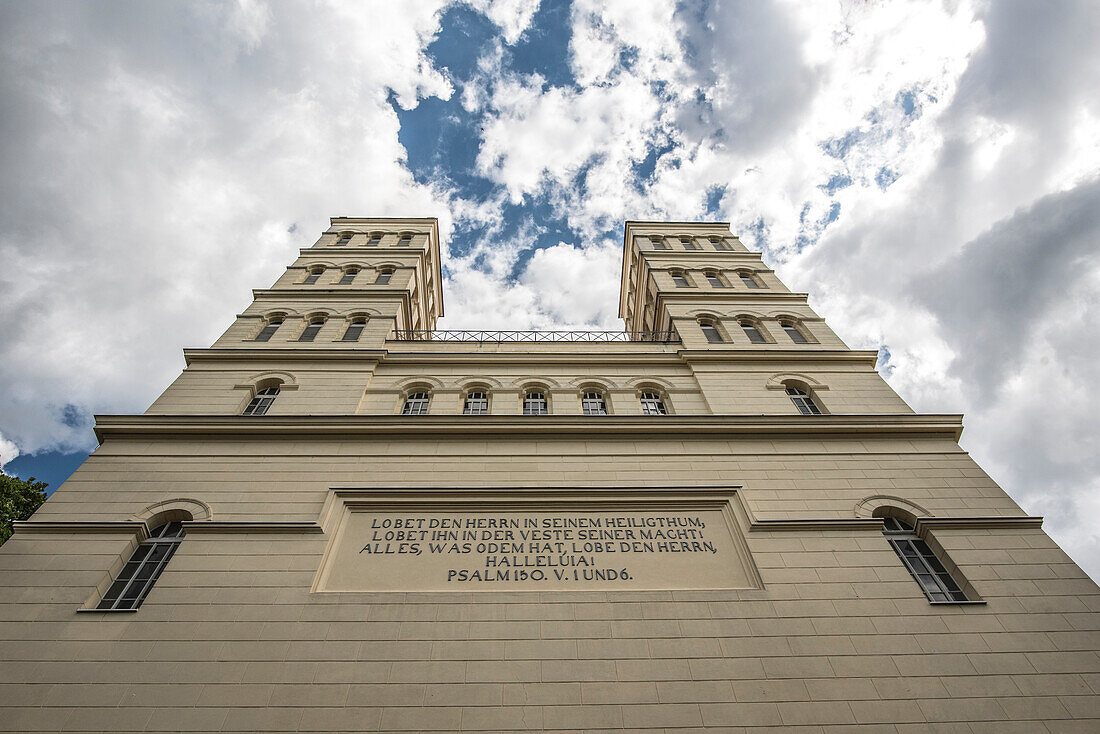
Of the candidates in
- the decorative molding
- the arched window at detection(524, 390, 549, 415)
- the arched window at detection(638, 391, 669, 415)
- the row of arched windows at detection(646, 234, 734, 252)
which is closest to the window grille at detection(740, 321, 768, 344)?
the arched window at detection(638, 391, 669, 415)

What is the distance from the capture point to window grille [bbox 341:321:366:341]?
2242 centimetres

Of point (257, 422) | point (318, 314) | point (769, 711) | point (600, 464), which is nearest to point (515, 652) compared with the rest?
point (769, 711)

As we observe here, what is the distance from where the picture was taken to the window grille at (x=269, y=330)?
2223 centimetres

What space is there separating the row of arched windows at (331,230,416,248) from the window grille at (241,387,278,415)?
13.1m

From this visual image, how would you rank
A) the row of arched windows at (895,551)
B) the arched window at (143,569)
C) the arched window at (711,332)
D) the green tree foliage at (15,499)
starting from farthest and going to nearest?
the arched window at (711,332), the green tree foliage at (15,499), the row of arched windows at (895,551), the arched window at (143,569)

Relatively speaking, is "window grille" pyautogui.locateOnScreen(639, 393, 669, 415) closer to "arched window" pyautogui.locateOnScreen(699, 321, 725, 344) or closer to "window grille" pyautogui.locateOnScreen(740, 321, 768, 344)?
"arched window" pyautogui.locateOnScreen(699, 321, 725, 344)

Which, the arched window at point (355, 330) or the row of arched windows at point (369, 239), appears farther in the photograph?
the row of arched windows at point (369, 239)

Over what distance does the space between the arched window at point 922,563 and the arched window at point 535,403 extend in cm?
1051

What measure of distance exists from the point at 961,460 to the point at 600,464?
34.7 feet

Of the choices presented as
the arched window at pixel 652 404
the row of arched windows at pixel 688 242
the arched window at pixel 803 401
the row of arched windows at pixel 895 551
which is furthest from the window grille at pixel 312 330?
the row of arched windows at pixel 688 242

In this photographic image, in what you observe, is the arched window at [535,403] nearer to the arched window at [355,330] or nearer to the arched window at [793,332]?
the arched window at [355,330]

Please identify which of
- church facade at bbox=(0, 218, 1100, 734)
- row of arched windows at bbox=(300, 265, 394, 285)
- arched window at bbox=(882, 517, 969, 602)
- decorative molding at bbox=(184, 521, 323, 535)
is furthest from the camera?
row of arched windows at bbox=(300, 265, 394, 285)

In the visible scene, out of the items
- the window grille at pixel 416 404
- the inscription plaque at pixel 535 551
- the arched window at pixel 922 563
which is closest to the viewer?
the inscription plaque at pixel 535 551

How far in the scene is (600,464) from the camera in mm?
15883
